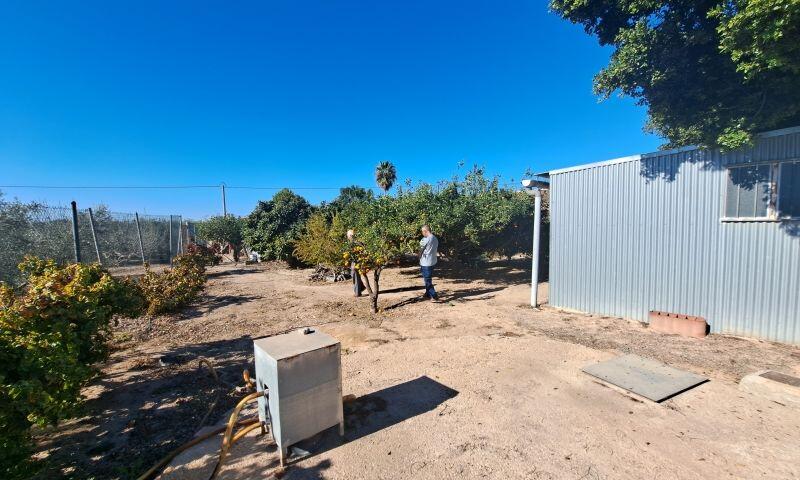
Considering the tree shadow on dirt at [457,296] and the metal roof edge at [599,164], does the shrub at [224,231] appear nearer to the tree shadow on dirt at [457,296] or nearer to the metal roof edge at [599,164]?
the tree shadow on dirt at [457,296]

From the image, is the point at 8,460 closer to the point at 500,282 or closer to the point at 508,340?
the point at 508,340

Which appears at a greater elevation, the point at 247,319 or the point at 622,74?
the point at 622,74

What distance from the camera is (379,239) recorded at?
25.0ft

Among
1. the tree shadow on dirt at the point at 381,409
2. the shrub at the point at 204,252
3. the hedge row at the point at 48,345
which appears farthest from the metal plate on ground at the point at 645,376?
the shrub at the point at 204,252

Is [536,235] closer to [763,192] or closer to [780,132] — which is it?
[763,192]

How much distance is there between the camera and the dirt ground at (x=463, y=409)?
2.58 m

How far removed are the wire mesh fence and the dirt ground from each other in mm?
2246

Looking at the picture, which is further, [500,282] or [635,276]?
[500,282]

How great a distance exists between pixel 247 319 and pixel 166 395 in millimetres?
3100

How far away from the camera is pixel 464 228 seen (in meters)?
10.7

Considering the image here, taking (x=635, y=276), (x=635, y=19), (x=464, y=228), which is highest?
(x=635, y=19)

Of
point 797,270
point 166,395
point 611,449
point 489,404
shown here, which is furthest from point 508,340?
point 166,395

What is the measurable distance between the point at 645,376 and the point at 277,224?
15.3 m

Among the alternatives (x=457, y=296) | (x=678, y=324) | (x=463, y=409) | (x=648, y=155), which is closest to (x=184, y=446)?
(x=463, y=409)
